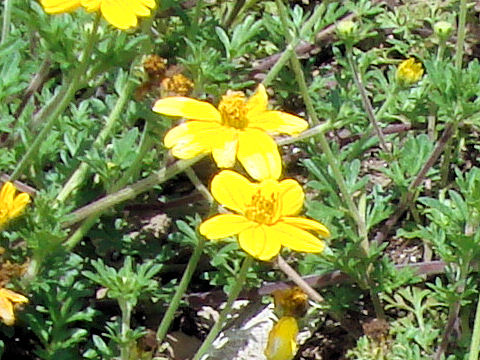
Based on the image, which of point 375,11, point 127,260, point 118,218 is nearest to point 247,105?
point 127,260

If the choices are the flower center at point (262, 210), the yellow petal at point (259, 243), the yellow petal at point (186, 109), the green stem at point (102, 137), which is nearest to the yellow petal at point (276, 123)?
the yellow petal at point (186, 109)

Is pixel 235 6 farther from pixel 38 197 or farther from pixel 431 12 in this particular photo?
pixel 38 197

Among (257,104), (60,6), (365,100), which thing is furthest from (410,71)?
(60,6)

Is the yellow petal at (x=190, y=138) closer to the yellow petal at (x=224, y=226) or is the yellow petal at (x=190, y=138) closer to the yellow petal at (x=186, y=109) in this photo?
the yellow petal at (x=186, y=109)

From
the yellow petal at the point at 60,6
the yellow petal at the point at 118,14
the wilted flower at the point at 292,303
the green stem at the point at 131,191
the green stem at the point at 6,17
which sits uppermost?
A: the yellow petal at the point at 60,6

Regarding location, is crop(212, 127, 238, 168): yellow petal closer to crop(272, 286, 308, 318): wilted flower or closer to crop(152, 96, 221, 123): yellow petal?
crop(152, 96, 221, 123): yellow petal

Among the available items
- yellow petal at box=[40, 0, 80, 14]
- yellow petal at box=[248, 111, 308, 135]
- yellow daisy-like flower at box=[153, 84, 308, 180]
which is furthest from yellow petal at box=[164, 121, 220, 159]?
yellow petal at box=[40, 0, 80, 14]

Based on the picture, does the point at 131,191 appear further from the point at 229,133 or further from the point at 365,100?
the point at 365,100
